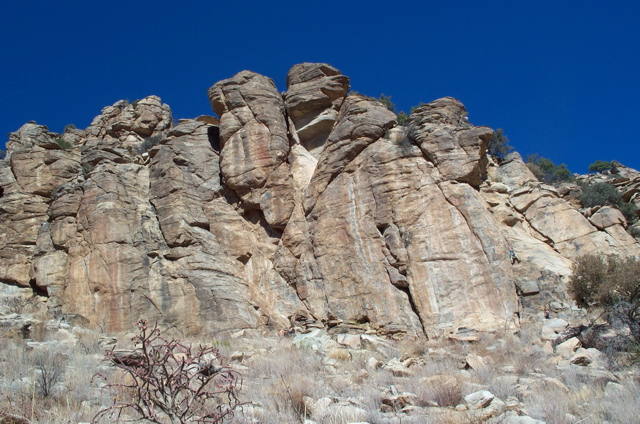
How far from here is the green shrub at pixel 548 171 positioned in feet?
87.6

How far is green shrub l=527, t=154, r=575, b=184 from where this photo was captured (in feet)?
87.6

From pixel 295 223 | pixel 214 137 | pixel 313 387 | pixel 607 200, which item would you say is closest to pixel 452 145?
pixel 295 223

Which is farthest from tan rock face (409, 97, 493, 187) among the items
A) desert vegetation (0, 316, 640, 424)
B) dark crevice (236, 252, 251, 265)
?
dark crevice (236, 252, 251, 265)

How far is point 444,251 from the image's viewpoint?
1769 centimetres

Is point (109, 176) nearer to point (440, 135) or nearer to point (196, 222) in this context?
point (196, 222)

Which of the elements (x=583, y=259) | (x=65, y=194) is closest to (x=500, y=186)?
(x=583, y=259)

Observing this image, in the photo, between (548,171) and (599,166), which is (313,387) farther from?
(599,166)

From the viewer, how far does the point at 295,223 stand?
2048 cm

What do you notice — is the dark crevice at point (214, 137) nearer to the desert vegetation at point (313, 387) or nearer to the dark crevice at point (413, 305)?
the dark crevice at point (413, 305)

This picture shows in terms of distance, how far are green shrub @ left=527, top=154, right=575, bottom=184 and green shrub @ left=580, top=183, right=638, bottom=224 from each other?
3128mm

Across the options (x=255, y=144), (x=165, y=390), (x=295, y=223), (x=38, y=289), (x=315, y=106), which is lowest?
(x=165, y=390)

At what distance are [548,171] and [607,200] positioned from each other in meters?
8.23

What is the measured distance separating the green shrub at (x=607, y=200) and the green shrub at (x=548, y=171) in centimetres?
313

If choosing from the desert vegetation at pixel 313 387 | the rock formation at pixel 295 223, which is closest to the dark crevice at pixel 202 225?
the rock formation at pixel 295 223
